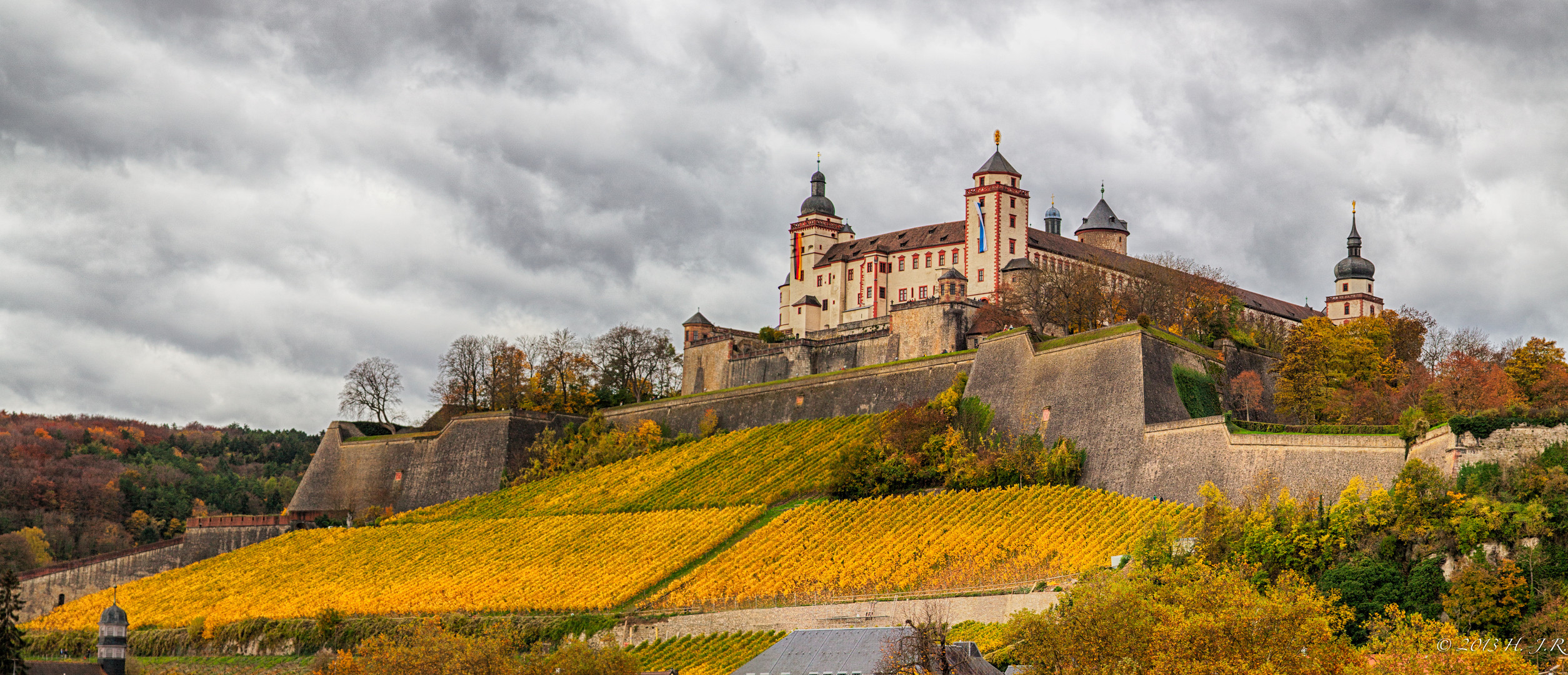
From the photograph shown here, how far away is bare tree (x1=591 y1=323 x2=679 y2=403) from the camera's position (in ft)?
276

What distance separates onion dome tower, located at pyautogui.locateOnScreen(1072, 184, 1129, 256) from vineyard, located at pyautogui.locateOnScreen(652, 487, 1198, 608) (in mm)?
38406

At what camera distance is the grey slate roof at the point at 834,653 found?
34375 mm

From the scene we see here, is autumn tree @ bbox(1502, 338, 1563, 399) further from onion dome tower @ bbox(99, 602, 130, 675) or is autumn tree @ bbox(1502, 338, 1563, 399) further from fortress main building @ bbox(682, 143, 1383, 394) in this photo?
onion dome tower @ bbox(99, 602, 130, 675)

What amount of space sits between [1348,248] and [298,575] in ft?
189

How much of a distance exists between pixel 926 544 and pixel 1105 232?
1729 inches

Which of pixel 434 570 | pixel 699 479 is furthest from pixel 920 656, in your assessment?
pixel 699 479

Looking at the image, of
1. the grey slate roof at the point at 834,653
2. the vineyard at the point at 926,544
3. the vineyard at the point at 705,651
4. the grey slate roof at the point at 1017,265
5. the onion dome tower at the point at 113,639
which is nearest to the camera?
the grey slate roof at the point at 834,653

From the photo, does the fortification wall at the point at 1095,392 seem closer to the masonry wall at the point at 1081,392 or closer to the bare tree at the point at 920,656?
the masonry wall at the point at 1081,392

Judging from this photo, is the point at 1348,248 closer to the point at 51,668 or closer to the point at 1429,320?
the point at 1429,320

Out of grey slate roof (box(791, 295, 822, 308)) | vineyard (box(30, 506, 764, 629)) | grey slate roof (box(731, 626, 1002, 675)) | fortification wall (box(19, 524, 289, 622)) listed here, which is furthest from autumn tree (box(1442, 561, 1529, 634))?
fortification wall (box(19, 524, 289, 622))

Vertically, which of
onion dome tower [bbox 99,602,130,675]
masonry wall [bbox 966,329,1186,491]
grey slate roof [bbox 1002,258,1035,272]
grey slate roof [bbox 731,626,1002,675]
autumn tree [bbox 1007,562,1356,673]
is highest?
grey slate roof [bbox 1002,258,1035,272]

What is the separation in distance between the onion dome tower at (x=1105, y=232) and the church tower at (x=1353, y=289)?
11646mm

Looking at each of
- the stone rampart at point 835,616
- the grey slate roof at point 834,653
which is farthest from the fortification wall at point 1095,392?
the grey slate roof at point 834,653

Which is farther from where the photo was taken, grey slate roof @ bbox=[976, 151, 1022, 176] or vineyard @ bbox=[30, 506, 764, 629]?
grey slate roof @ bbox=[976, 151, 1022, 176]
